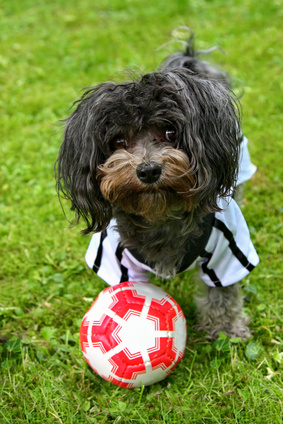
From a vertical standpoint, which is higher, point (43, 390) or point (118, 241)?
point (118, 241)

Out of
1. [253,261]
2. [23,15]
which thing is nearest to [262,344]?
[253,261]

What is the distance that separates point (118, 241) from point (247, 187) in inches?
73.1

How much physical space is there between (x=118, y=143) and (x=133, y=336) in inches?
37.5

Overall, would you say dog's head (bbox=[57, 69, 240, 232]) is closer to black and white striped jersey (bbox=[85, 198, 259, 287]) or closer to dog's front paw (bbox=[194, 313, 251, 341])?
black and white striped jersey (bbox=[85, 198, 259, 287])

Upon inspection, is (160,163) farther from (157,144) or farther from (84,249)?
(84,249)

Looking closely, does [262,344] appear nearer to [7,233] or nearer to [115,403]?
[115,403]

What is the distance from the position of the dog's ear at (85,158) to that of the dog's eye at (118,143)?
54 millimetres

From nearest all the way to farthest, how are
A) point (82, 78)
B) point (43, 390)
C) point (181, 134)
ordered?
point (181, 134), point (43, 390), point (82, 78)

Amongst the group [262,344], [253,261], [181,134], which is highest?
[181,134]

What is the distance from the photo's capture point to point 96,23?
739 cm

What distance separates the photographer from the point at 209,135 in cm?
209

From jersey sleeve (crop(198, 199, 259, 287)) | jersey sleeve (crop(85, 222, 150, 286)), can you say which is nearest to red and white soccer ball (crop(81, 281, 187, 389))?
jersey sleeve (crop(85, 222, 150, 286))

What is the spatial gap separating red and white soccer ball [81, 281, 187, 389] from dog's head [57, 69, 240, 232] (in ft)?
1.62

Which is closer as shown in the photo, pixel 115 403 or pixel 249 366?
pixel 115 403
